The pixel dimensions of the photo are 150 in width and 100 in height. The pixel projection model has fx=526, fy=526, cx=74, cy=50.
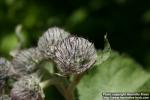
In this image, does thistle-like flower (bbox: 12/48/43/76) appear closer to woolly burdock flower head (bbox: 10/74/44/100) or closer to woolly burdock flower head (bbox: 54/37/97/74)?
woolly burdock flower head (bbox: 10/74/44/100)

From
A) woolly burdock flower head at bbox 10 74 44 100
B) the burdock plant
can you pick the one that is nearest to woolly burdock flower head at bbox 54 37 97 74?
the burdock plant

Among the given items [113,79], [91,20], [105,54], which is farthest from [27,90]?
[91,20]

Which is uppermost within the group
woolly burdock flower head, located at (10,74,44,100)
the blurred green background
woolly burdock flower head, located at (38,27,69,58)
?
the blurred green background

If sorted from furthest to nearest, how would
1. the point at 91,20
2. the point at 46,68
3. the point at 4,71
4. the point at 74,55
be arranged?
the point at 91,20 < the point at 46,68 < the point at 4,71 < the point at 74,55

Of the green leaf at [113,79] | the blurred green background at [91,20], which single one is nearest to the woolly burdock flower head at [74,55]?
the green leaf at [113,79]

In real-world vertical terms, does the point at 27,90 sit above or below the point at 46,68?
below

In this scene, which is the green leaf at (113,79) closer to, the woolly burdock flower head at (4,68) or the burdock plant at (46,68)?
the burdock plant at (46,68)

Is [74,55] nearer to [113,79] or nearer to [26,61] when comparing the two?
[26,61]
